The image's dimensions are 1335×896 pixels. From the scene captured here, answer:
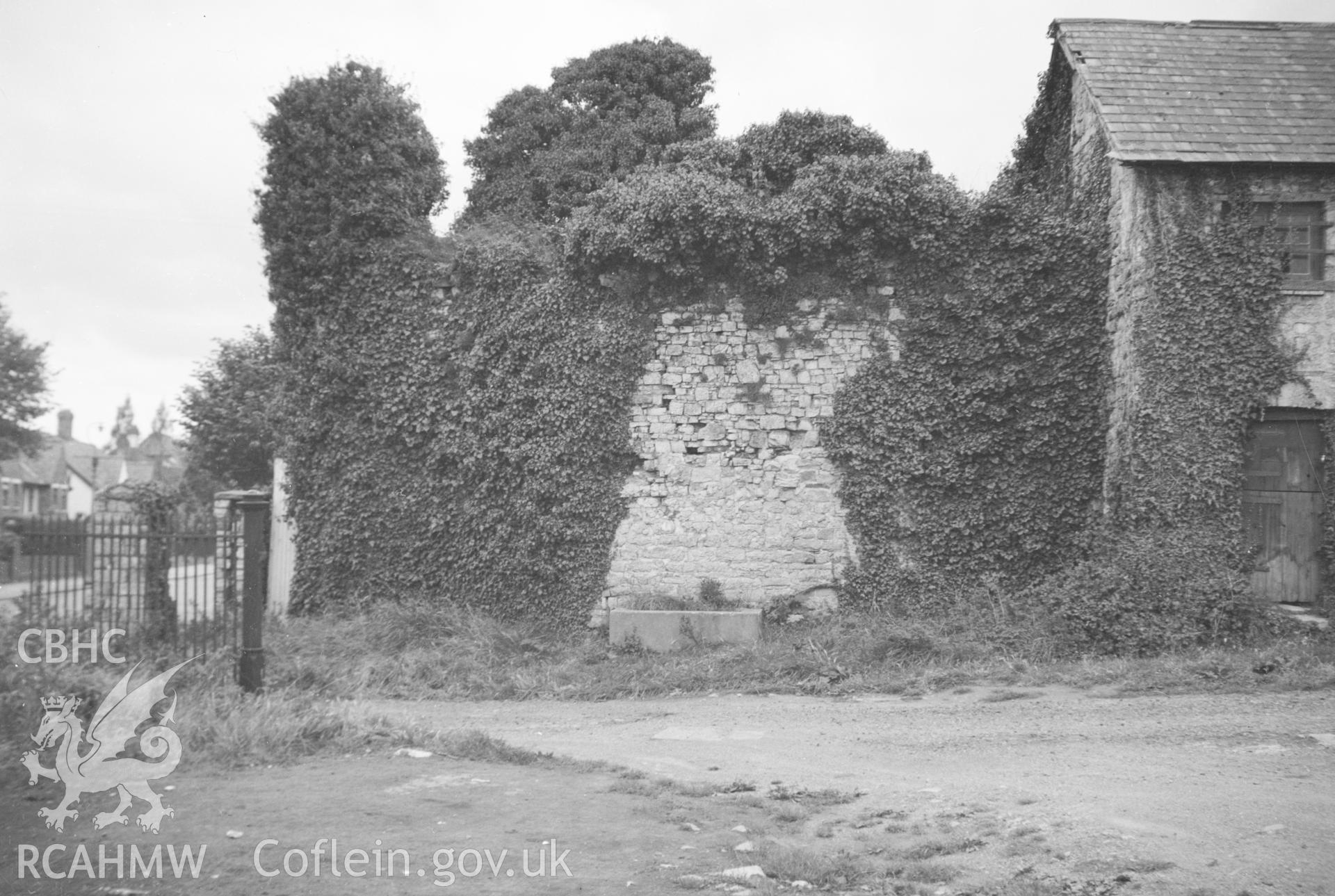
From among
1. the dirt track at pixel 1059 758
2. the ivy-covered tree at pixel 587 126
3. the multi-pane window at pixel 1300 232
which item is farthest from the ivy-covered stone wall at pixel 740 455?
the ivy-covered tree at pixel 587 126

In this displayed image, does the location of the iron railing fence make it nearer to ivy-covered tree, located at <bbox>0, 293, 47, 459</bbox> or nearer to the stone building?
the stone building

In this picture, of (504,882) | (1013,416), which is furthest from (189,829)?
(1013,416)

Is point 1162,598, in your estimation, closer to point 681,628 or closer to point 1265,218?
point 1265,218

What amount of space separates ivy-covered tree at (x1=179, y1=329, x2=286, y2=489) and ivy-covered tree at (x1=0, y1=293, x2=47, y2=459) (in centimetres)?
365

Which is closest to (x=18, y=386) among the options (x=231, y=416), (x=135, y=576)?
(x=231, y=416)

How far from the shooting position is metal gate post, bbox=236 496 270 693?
7691 millimetres

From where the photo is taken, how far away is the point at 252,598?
7.73 meters

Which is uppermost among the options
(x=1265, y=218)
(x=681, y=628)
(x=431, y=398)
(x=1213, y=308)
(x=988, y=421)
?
(x=1265, y=218)

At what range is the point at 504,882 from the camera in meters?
4.09

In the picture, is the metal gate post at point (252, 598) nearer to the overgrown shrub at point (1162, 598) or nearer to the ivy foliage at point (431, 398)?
the ivy foliage at point (431, 398)

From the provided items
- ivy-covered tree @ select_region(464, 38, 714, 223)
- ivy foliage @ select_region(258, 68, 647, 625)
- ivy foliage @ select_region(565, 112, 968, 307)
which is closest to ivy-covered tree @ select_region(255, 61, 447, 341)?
ivy foliage @ select_region(258, 68, 647, 625)

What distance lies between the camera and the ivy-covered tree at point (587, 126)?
21.2m

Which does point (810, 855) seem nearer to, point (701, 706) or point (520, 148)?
point (701, 706)

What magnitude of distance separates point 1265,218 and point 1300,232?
48cm
